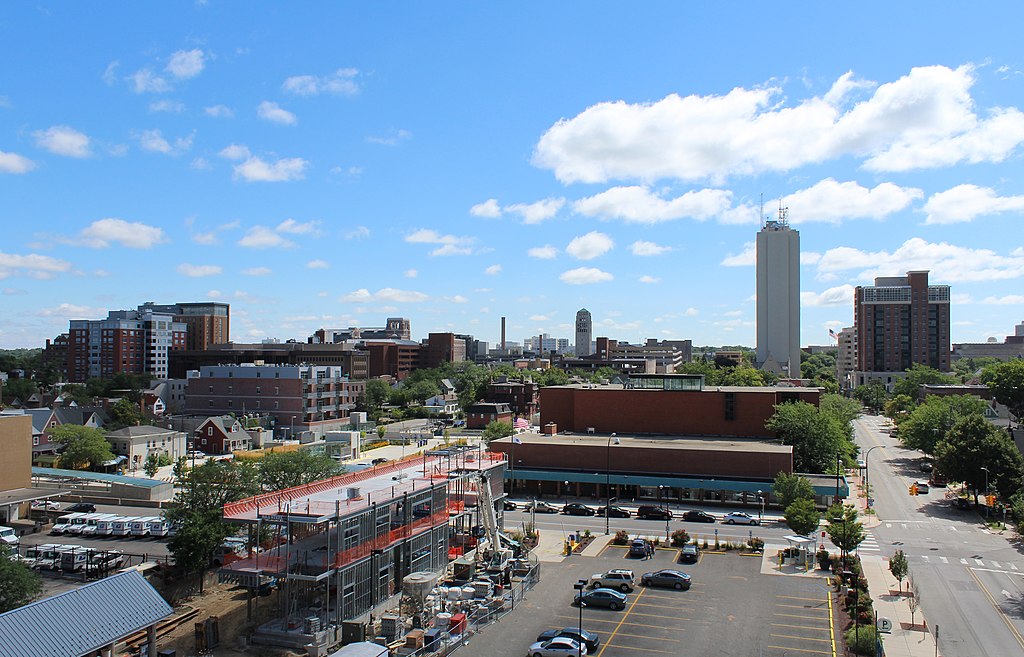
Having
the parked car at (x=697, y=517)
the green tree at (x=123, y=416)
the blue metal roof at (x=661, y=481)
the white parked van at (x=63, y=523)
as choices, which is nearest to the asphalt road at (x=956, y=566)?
the blue metal roof at (x=661, y=481)

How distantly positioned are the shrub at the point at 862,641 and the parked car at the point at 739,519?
23.1 metres

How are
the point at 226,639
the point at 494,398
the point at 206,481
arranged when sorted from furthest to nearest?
the point at 494,398
the point at 206,481
the point at 226,639

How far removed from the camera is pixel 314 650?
2716cm

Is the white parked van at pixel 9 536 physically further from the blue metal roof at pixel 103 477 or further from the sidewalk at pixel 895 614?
the sidewalk at pixel 895 614

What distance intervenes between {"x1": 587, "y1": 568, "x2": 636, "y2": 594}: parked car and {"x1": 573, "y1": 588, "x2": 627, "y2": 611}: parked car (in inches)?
49.5

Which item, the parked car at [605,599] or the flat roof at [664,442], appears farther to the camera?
the flat roof at [664,442]

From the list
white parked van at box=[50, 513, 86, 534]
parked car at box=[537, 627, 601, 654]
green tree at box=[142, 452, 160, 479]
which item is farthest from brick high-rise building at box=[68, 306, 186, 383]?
parked car at box=[537, 627, 601, 654]

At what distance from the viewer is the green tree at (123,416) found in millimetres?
93875

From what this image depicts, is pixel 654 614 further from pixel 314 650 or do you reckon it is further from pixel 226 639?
pixel 226 639

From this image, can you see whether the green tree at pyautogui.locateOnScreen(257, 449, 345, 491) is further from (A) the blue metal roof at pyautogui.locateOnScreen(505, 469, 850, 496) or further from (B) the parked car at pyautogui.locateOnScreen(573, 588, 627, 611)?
(B) the parked car at pyautogui.locateOnScreen(573, 588, 627, 611)

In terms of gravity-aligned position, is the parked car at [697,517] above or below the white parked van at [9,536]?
below

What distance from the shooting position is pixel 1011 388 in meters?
90.7

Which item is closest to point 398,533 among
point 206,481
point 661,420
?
point 206,481

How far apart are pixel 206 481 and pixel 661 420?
44.3m
